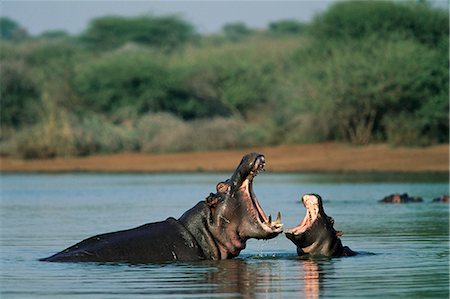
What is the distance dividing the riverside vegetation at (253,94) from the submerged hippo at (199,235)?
27339 mm

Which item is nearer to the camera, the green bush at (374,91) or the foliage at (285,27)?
the green bush at (374,91)

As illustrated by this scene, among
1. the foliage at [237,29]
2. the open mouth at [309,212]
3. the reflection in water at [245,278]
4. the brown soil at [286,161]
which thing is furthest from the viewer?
the foliage at [237,29]

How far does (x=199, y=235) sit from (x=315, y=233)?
1.39m

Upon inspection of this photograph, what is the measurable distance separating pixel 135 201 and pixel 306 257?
12167 mm

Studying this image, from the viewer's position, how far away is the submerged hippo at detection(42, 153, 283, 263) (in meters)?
13.3

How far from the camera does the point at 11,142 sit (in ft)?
150

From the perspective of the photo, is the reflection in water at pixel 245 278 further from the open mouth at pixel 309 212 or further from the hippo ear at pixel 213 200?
the hippo ear at pixel 213 200

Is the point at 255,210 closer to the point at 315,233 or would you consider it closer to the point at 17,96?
the point at 315,233

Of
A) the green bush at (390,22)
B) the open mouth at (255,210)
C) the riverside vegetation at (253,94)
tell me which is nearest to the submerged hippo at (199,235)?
the open mouth at (255,210)

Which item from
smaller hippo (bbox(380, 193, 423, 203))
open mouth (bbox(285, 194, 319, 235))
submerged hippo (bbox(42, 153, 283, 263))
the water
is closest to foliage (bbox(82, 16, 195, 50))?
the water

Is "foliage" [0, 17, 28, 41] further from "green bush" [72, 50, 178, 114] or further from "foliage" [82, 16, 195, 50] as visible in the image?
"green bush" [72, 50, 178, 114]

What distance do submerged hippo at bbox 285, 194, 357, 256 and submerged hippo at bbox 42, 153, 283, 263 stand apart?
0.57 meters

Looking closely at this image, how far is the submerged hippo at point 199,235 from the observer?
1327 centimetres

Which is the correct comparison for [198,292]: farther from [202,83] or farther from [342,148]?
[202,83]
